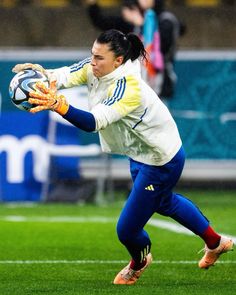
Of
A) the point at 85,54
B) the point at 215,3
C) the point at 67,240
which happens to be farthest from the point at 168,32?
the point at 215,3

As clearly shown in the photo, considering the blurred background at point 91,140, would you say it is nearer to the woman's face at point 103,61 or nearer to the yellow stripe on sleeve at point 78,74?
the yellow stripe on sleeve at point 78,74

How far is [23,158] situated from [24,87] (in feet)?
25.7

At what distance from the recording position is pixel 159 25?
16094 millimetres

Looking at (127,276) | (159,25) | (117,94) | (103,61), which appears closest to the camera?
(117,94)

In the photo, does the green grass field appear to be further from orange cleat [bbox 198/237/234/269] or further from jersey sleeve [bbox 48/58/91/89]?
jersey sleeve [bbox 48/58/91/89]

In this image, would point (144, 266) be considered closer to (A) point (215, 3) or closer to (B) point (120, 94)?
(B) point (120, 94)

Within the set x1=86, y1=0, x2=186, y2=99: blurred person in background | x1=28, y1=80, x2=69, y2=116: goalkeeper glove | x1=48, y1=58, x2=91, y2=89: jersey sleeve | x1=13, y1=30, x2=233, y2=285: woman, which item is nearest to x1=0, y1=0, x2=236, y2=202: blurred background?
x1=86, y1=0, x2=186, y2=99: blurred person in background

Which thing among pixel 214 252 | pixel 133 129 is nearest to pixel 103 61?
pixel 133 129

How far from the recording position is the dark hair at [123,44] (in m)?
9.31

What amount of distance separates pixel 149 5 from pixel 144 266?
680 cm

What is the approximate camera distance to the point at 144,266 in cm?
970

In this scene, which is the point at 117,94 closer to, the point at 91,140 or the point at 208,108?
the point at 91,140

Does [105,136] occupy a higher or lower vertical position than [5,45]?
higher

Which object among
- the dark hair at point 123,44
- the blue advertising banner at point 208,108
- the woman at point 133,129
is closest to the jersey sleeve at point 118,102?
the woman at point 133,129
